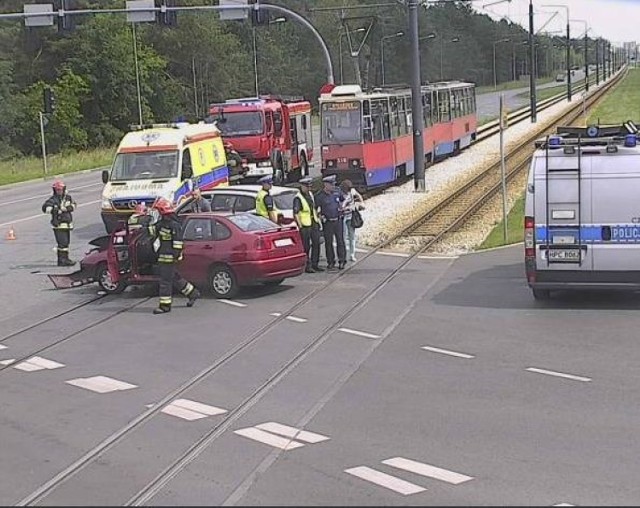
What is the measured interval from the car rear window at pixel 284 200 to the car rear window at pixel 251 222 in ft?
8.24

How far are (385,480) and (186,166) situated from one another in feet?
61.5

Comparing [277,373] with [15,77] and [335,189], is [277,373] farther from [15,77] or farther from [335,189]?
[15,77]

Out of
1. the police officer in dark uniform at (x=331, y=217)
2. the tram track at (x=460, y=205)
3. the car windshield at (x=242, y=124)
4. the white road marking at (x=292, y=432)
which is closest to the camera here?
the white road marking at (x=292, y=432)

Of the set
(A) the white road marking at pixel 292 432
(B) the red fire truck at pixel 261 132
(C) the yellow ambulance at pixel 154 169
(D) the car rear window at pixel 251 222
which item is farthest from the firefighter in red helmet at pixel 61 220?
(A) the white road marking at pixel 292 432

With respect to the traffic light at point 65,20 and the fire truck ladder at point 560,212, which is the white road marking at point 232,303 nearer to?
the fire truck ladder at point 560,212

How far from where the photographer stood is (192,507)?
7.28 metres

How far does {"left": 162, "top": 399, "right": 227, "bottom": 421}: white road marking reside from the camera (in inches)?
412

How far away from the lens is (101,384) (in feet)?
39.5

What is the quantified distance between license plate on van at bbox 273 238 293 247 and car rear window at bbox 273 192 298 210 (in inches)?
114

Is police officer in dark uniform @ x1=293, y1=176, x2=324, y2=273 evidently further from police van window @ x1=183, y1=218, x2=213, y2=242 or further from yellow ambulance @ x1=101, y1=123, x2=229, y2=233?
yellow ambulance @ x1=101, y1=123, x2=229, y2=233

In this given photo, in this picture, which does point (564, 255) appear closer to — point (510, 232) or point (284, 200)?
point (284, 200)

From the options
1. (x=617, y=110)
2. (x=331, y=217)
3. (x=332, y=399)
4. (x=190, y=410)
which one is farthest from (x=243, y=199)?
(x=617, y=110)

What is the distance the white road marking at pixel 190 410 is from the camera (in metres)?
10.5

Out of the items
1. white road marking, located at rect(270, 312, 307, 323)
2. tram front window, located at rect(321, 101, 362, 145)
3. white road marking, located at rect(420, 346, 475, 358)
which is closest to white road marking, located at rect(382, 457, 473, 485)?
white road marking, located at rect(420, 346, 475, 358)
